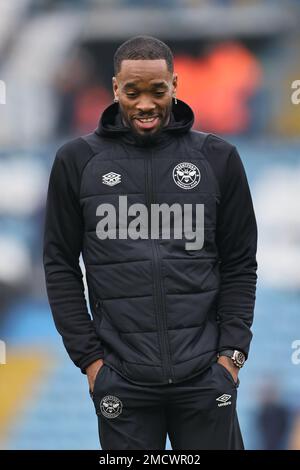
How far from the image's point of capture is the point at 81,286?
257 centimetres

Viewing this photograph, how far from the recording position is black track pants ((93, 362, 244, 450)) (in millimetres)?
2402

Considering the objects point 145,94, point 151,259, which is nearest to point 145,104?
point 145,94

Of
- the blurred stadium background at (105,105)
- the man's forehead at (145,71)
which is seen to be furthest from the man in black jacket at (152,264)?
the blurred stadium background at (105,105)

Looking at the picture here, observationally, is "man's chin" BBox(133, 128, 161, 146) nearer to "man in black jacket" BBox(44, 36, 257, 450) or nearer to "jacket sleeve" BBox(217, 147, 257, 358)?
"man in black jacket" BBox(44, 36, 257, 450)

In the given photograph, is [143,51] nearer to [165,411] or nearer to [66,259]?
[66,259]

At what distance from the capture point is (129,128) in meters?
2.50

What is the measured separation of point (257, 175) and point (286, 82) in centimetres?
49

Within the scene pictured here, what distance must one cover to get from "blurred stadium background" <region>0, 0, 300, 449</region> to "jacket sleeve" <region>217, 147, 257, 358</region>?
2578mm

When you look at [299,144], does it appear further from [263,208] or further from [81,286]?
[81,286]

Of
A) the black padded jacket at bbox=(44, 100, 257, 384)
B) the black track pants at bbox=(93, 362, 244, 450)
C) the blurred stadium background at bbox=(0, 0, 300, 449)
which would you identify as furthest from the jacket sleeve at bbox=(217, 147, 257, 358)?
the blurred stadium background at bbox=(0, 0, 300, 449)

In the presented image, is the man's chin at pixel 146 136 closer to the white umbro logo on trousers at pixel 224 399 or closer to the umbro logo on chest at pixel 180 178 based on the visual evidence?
the umbro logo on chest at pixel 180 178

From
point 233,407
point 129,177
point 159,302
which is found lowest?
point 233,407
